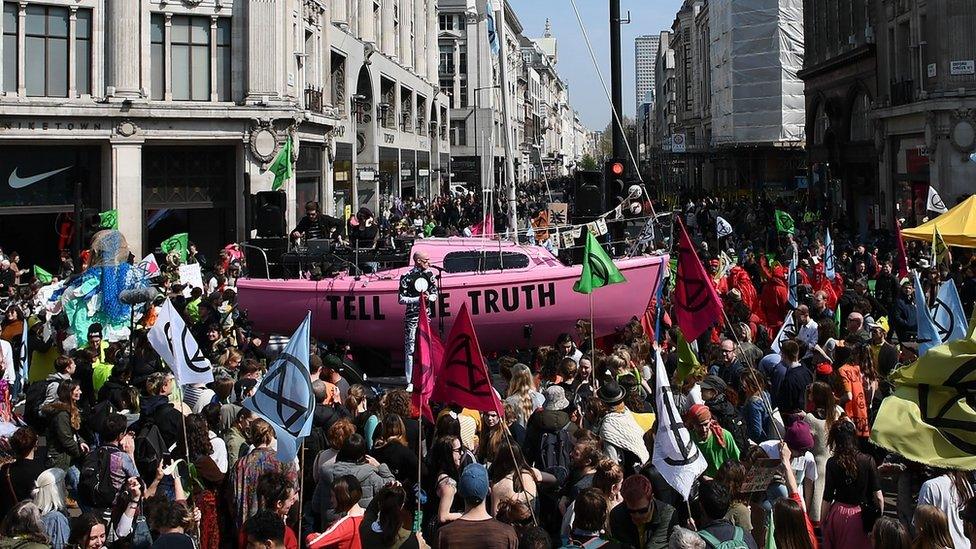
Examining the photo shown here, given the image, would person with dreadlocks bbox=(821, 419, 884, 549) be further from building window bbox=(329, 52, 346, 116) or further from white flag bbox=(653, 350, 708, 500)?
building window bbox=(329, 52, 346, 116)

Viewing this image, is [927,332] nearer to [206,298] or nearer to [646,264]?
[646,264]

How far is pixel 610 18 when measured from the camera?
1755 cm

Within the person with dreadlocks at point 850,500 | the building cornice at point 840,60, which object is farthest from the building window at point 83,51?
the building cornice at point 840,60

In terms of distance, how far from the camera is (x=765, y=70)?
206ft

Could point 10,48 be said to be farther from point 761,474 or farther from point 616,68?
point 761,474

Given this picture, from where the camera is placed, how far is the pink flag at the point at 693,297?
10.9 metres

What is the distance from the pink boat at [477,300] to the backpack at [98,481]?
8.95 meters

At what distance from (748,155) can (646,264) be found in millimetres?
49154

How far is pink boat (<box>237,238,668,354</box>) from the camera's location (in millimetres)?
16312

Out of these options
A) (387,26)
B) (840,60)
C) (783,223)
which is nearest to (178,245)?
(783,223)

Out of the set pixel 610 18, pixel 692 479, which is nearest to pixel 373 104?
pixel 610 18

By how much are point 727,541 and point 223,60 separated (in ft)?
88.8

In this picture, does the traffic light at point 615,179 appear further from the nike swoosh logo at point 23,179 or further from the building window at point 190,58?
the nike swoosh logo at point 23,179

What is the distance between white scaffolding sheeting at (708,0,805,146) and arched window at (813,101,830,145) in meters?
16.3
